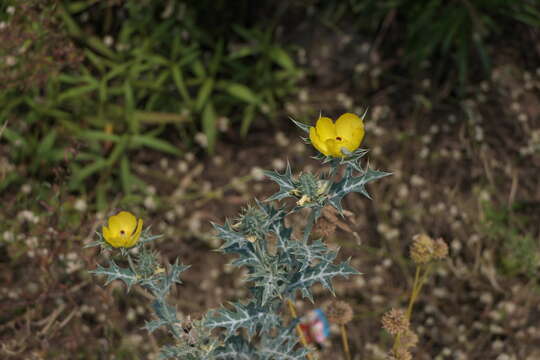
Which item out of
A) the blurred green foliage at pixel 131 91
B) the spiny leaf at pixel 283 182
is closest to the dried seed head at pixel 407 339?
the spiny leaf at pixel 283 182

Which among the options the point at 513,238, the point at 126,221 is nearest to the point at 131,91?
the point at 126,221

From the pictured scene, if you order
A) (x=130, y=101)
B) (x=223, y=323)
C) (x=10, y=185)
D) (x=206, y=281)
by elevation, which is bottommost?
(x=206, y=281)

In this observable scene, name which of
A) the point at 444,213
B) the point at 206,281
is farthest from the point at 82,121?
the point at 444,213

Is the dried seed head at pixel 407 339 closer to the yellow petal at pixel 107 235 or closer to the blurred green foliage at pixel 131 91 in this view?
the yellow petal at pixel 107 235

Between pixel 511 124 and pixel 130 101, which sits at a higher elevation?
pixel 130 101

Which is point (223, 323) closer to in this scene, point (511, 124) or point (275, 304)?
point (275, 304)

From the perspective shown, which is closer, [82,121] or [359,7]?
[82,121]
